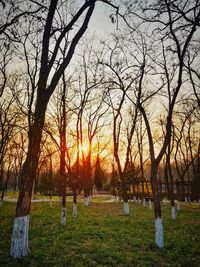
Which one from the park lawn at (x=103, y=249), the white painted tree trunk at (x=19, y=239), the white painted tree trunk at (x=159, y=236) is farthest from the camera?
the white painted tree trunk at (x=159, y=236)

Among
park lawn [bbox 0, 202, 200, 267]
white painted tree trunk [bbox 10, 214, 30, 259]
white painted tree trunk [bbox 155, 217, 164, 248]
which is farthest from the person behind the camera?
white painted tree trunk [bbox 155, 217, 164, 248]

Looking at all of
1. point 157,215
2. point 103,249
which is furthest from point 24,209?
point 157,215

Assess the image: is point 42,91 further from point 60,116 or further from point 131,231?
point 60,116

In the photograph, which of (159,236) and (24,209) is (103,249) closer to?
(159,236)

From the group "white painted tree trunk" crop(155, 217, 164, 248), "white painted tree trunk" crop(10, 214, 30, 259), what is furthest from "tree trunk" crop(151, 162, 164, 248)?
"white painted tree trunk" crop(10, 214, 30, 259)

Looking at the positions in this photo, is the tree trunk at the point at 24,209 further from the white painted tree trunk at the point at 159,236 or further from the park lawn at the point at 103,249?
the white painted tree trunk at the point at 159,236

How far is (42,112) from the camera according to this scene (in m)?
8.18

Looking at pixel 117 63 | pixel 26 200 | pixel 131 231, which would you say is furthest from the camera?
pixel 117 63

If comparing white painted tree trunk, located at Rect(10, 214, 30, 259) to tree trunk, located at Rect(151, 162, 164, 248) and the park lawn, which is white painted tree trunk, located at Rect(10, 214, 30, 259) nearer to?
the park lawn

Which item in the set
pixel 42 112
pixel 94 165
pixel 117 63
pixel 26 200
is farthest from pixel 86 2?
pixel 94 165

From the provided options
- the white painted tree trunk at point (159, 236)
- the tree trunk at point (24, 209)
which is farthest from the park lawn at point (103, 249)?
the tree trunk at point (24, 209)

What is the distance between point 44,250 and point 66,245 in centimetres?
112

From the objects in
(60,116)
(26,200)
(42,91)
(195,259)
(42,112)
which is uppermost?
(60,116)

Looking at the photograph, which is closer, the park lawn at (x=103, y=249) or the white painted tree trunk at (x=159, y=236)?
the park lawn at (x=103, y=249)
